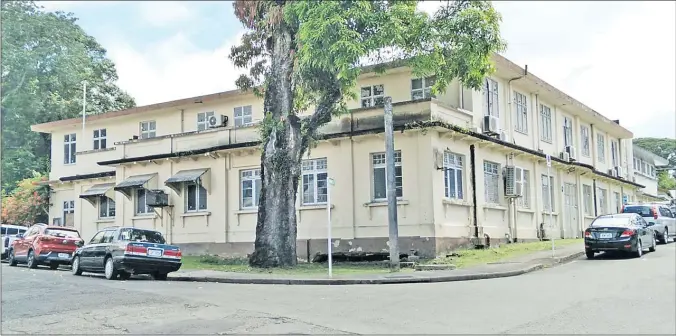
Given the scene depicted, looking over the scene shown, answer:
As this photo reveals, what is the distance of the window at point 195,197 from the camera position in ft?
91.9

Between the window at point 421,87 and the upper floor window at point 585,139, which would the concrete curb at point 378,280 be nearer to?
the window at point 421,87

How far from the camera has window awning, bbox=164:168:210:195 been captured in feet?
89.5

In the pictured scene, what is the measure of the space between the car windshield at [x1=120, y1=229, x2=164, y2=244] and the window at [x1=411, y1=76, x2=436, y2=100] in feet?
36.2

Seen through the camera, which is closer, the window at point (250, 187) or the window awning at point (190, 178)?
the window at point (250, 187)

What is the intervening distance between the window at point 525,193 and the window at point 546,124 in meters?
2.93

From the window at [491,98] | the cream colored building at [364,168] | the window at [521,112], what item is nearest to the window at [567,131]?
the cream colored building at [364,168]

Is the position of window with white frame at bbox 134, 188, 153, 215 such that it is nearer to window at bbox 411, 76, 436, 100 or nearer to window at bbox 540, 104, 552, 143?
window at bbox 411, 76, 436, 100

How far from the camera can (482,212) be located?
2480 centimetres

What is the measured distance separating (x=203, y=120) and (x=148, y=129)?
3.78 metres

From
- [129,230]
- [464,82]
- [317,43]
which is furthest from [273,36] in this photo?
[129,230]

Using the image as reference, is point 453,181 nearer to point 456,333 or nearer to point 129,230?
point 129,230

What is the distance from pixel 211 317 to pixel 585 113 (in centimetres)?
2964

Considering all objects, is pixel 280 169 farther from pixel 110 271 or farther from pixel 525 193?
pixel 525 193

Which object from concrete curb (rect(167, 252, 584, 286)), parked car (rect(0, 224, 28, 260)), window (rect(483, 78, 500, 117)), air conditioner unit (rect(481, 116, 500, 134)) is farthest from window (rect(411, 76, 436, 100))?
parked car (rect(0, 224, 28, 260))
